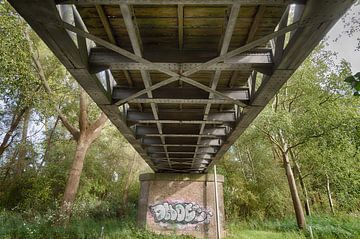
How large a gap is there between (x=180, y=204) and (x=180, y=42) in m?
13.6

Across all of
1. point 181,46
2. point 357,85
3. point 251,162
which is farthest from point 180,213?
point 357,85

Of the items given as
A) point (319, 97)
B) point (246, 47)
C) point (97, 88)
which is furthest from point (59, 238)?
point (319, 97)

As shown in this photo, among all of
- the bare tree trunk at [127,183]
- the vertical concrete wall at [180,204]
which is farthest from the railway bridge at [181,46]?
the bare tree trunk at [127,183]

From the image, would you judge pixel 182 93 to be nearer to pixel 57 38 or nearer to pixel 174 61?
pixel 174 61

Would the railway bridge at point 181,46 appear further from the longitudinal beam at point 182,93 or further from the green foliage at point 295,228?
the green foliage at point 295,228

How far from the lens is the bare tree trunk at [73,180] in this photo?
41.9 feet

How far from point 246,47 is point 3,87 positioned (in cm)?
1129

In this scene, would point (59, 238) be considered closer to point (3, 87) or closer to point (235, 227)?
point (3, 87)

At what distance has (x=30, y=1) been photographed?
2496 millimetres

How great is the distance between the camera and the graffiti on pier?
15664 millimetres

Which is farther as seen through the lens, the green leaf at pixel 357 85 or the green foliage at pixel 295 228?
the green foliage at pixel 295 228

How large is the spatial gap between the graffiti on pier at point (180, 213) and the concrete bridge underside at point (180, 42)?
1090 centimetres

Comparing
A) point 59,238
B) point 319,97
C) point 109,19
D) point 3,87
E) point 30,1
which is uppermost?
point 319,97

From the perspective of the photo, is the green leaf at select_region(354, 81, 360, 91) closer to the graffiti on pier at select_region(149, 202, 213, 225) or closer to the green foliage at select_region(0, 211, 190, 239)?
the green foliage at select_region(0, 211, 190, 239)
